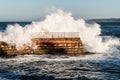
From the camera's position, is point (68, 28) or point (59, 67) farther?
point (68, 28)

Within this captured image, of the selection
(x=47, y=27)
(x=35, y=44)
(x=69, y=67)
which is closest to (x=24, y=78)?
(x=69, y=67)

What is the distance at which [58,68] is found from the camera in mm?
33188

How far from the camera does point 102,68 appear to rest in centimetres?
3350

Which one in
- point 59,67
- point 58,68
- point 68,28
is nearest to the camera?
point 58,68

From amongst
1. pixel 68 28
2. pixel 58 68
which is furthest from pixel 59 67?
pixel 68 28

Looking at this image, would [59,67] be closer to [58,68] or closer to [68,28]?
[58,68]

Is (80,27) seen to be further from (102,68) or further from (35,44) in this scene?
(102,68)

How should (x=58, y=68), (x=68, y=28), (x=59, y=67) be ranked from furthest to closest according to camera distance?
1. (x=68, y=28)
2. (x=59, y=67)
3. (x=58, y=68)

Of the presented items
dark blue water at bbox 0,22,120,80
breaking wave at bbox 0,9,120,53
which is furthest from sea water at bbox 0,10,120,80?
breaking wave at bbox 0,9,120,53

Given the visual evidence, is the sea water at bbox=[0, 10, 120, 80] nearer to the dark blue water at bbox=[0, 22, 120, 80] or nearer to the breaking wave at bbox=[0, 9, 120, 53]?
the dark blue water at bbox=[0, 22, 120, 80]

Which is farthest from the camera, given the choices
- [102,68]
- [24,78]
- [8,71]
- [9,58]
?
[9,58]

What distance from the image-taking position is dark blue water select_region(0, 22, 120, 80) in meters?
29.0

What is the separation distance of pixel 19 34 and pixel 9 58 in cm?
603

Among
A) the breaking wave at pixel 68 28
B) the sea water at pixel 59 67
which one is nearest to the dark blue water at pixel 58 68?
the sea water at pixel 59 67
